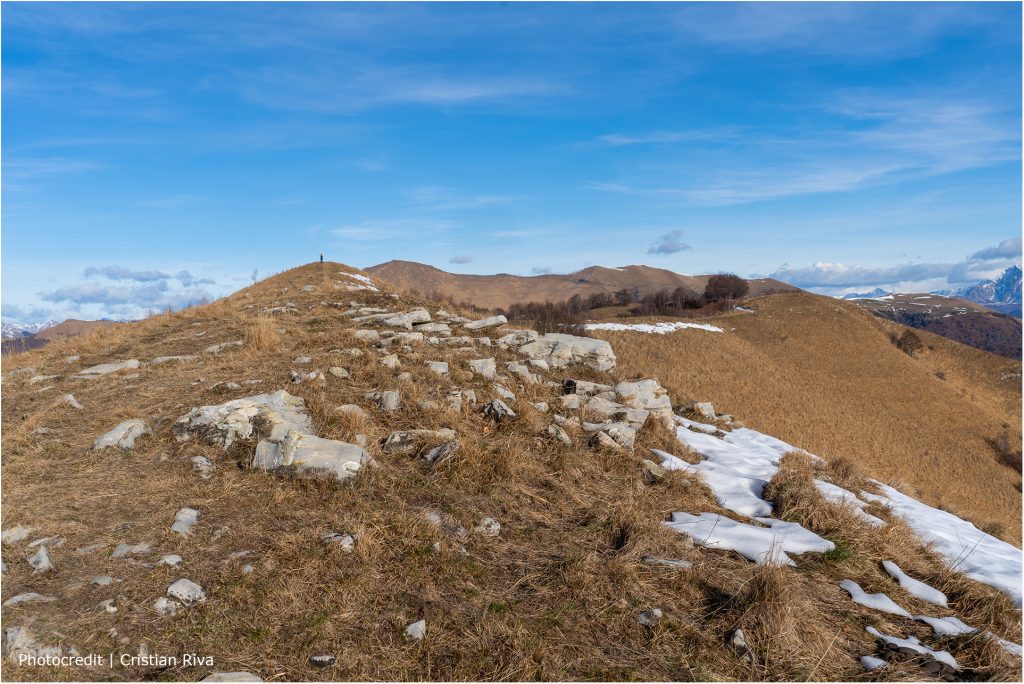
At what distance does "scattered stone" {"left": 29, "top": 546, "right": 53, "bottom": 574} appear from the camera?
4445mm

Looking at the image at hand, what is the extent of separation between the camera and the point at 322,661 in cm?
361

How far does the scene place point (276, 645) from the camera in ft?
12.2

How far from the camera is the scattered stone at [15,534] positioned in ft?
16.0

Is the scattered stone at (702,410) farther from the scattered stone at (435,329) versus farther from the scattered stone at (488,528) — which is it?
the scattered stone at (488,528)

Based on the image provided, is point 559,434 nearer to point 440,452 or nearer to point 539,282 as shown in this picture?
point 440,452

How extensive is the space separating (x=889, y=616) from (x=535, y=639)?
3.55 metres

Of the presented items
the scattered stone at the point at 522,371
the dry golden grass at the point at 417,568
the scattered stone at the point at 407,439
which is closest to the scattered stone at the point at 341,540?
the dry golden grass at the point at 417,568

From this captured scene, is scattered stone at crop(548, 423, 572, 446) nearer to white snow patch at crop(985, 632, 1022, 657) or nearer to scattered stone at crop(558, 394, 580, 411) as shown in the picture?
scattered stone at crop(558, 394, 580, 411)

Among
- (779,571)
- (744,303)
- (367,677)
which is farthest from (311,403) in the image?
(744,303)

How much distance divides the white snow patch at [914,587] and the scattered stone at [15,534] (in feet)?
30.3

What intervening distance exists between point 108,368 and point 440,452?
931 centimetres

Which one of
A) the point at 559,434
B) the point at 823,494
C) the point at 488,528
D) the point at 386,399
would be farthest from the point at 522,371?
the point at 823,494

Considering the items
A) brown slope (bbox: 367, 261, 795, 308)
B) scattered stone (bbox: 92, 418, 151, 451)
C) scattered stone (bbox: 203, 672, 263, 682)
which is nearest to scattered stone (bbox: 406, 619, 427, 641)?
scattered stone (bbox: 203, 672, 263, 682)

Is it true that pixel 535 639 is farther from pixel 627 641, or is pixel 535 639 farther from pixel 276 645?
pixel 276 645
